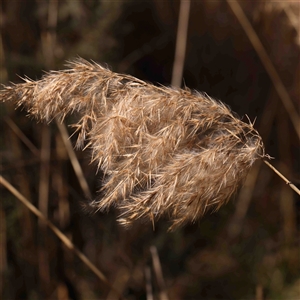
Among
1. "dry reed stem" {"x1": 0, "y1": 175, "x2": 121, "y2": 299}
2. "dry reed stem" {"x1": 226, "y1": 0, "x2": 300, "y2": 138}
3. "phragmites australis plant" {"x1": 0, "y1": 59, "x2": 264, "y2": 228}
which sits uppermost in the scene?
"dry reed stem" {"x1": 226, "y1": 0, "x2": 300, "y2": 138}

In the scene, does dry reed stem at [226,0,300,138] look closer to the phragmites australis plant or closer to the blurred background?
the blurred background

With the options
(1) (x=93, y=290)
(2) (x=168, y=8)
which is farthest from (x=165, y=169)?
(2) (x=168, y=8)

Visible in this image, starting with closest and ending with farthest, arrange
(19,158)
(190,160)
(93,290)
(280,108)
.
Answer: (190,160)
(19,158)
(93,290)
(280,108)

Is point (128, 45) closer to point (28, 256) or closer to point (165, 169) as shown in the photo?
point (28, 256)

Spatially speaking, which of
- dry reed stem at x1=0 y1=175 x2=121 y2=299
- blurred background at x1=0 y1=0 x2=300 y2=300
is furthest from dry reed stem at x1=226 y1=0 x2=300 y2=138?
dry reed stem at x1=0 y1=175 x2=121 y2=299

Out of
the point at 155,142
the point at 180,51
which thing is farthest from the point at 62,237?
the point at 180,51

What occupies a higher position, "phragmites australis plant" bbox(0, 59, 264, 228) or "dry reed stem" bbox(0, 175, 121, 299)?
"phragmites australis plant" bbox(0, 59, 264, 228)
